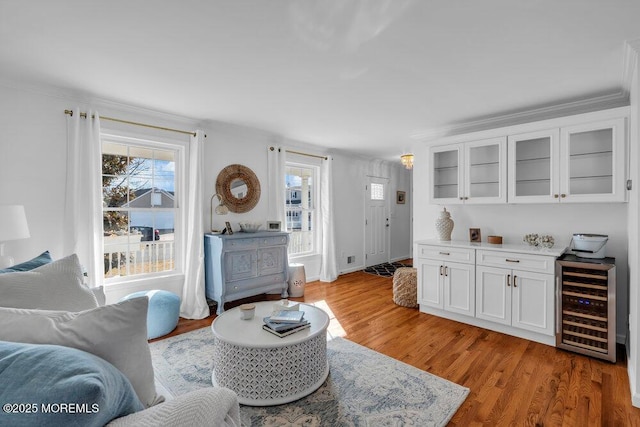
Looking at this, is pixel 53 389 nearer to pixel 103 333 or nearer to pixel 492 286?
pixel 103 333

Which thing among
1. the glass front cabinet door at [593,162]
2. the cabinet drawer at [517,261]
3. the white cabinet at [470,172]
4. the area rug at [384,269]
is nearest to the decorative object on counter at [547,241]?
the cabinet drawer at [517,261]

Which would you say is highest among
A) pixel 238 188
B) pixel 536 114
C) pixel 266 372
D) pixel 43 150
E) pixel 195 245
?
pixel 536 114

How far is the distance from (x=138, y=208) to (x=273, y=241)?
64.4 inches

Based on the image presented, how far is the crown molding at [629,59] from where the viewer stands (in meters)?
2.02

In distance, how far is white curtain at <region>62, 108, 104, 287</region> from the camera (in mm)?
2908

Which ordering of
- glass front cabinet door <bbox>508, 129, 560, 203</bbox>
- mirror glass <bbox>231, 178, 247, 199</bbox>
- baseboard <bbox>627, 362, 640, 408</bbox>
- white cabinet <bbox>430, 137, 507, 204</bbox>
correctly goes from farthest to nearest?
mirror glass <bbox>231, 178, 247, 199</bbox>, white cabinet <bbox>430, 137, 507, 204</bbox>, glass front cabinet door <bbox>508, 129, 560, 203</bbox>, baseboard <bbox>627, 362, 640, 408</bbox>

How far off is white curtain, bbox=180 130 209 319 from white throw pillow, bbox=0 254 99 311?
2009 mm

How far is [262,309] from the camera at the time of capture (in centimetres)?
260

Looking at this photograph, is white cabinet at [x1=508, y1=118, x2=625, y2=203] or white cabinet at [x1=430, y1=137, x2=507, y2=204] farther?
white cabinet at [x1=430, y1=137, x2=507, y2=204]

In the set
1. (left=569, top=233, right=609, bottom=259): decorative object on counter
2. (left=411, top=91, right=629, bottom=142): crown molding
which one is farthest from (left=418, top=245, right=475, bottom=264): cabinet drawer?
(left=411, top=91, right=629, bottom=142): crown molding

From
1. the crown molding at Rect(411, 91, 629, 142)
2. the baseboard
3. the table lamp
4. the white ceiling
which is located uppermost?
the white ceiling

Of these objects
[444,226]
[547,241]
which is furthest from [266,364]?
[547,241]

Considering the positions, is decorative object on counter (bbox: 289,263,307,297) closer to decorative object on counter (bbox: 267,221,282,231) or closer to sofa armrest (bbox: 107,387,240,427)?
decorative object on counter (bbox: 267,221,282,231)

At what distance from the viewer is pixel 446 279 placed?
351 cm
